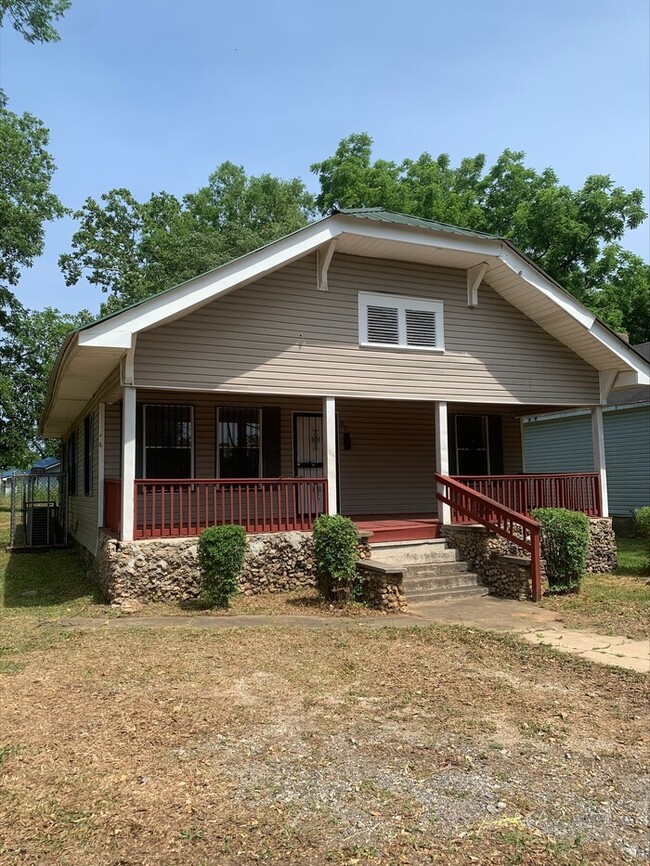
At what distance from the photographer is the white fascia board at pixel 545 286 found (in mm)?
11320

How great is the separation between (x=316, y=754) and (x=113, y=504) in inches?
296

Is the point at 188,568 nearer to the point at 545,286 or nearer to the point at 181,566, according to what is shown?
the point at 181,566

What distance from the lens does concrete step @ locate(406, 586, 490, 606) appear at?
945cm

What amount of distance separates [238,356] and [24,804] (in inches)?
293

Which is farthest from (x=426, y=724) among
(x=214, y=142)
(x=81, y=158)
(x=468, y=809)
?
(x=214, y=142)

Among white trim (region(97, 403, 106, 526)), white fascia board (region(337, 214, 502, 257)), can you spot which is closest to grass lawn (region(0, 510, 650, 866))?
white trim (region(97, 403, 106, 526))

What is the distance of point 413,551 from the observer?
34.8 ft

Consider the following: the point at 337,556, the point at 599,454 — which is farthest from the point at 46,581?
the point at 599,454

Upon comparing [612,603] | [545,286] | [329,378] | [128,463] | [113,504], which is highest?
[545,286]

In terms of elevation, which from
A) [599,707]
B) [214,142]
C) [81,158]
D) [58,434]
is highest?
[214,142]

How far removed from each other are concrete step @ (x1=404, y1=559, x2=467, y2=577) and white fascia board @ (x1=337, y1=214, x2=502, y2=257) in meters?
5.27

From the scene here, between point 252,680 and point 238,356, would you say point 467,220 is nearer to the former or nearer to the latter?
point 238,356

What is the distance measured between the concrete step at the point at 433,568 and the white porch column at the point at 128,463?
420 centimetres

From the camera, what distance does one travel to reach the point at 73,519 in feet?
56.5
